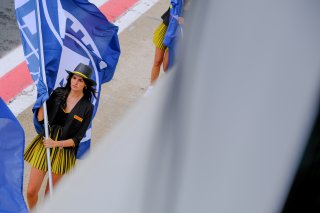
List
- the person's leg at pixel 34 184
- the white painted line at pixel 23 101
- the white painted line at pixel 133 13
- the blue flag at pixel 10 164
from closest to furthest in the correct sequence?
the blue flag at pixel 10 164 < the person's leg at pixel 34 184 < the white painted line at pixel 23 101 < the white painted line at pixel 133 13

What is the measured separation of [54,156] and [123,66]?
3286 mm

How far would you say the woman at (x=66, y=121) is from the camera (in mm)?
5418

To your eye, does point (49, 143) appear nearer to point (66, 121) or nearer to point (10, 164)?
point (66, 121)

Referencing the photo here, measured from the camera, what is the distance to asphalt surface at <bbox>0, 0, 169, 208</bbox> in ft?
23.9

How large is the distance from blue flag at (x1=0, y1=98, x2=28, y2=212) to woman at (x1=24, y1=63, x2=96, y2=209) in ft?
1.82

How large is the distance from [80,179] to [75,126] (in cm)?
453

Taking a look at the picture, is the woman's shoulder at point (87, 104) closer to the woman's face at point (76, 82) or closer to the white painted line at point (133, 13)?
the woman's face at point (76, 82)

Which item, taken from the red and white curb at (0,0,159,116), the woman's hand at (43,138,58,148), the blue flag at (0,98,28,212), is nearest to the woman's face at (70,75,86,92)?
the woman's hand at (43,138,58,148)

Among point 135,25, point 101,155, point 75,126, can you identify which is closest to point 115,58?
point 75,126

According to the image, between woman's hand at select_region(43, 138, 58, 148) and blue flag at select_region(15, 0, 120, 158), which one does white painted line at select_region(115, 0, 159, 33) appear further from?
woman's hand at select_region(43, 138, 58, 148)

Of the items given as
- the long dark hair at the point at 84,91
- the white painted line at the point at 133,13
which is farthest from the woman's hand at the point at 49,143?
the white painted line at the point at 133,13

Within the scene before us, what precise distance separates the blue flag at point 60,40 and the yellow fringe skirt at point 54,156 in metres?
0.15

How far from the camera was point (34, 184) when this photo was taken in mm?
5605

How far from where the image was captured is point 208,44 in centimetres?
90
